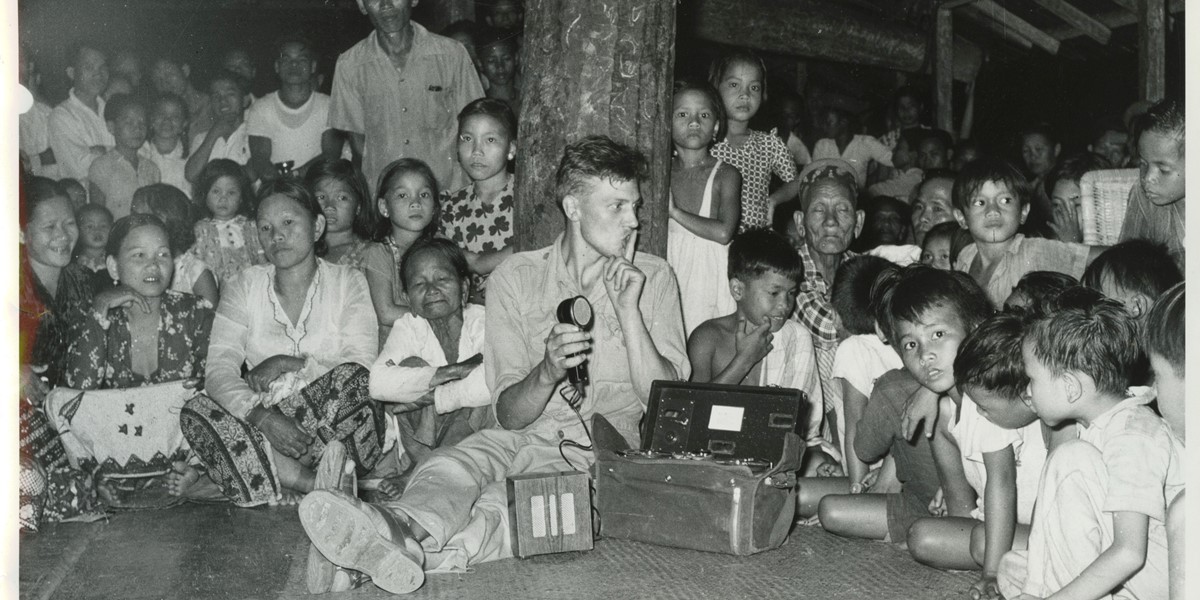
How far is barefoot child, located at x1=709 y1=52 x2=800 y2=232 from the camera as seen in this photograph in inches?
203

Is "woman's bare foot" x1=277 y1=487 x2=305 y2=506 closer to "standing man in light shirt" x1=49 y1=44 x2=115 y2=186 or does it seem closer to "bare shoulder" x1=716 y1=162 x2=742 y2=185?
"bare shoulder" x1=716 y1=162 x2=742 y2=185

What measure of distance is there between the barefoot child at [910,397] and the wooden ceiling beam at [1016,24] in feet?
26.1

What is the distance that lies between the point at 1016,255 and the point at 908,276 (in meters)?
0.97

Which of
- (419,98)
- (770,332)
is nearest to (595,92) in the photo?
(770,332)

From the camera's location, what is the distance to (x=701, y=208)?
484cm

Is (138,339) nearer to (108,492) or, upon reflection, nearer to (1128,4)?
(108,492)

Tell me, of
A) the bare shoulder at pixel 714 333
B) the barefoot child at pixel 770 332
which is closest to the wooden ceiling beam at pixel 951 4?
the barefoot child at pixel 770 332

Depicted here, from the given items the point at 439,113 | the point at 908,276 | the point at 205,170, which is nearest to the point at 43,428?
the point at 205,170

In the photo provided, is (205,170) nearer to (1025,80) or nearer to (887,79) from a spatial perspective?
(887,79)

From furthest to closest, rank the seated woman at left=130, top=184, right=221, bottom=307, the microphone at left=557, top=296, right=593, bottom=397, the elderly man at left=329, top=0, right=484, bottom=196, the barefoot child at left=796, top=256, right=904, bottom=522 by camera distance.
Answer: the elderly man at left=329, top=0, right=484, bottom=196
the seated woman at left=130, top=184, right=221, bottom=307
the barefoot child at left=796, top=256, right=904, bottom=522
the microphone at left=557, top=296, right=593, bottom=397

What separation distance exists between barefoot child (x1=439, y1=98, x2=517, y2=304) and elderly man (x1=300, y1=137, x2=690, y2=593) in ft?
3.65

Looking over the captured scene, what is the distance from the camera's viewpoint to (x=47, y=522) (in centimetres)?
416

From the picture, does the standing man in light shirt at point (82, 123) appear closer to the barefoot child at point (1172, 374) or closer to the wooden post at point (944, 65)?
the barefoot child at point (1172, 374)

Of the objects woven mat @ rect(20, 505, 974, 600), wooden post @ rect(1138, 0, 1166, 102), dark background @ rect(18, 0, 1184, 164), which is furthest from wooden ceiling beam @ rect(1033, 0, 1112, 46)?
woven mat @ rect(20, 505, 974, 600)
